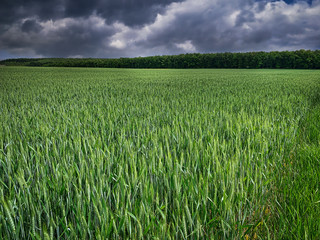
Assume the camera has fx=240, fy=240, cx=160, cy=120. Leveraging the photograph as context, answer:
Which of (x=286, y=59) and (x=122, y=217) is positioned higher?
(x=286, y=59)

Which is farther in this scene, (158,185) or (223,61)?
(223,61)

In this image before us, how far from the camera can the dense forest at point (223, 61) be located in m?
60.0

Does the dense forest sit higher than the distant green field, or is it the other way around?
the dense forest

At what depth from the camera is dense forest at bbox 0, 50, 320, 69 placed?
6003 cm

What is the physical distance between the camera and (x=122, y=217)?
1.08m

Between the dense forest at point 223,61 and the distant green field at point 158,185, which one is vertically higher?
the dense forest at point 223,61

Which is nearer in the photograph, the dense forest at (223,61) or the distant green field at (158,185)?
the distant green field at (158,185)

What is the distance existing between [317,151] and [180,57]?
7020 centimetres

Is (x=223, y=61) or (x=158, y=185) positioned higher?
(x=223, y=61)

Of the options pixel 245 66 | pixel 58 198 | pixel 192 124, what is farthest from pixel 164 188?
pixel 245 66

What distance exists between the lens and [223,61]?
6725 centimetres

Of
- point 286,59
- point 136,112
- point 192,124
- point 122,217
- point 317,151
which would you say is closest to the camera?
point 122,217

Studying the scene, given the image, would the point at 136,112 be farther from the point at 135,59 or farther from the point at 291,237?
the point at 135,59

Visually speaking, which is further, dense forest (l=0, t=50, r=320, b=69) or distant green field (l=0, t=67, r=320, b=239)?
dense forest (l=0, t=50, r=320, b=69)
